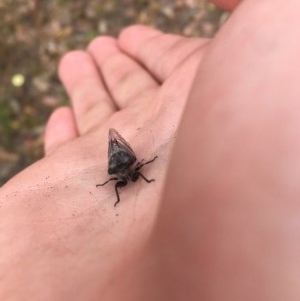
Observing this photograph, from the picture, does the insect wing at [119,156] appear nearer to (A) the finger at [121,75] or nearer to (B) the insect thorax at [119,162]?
(B) the insect thorax at [119,162]

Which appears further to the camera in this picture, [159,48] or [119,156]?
[159,48]

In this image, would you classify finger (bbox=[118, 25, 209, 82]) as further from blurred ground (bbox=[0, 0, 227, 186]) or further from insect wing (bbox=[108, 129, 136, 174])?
blurred ground (bbox=[0, 0, 227, 186])

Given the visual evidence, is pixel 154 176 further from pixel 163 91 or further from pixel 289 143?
pixel 289 143

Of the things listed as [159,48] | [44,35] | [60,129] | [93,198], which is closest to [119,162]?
[93,198]

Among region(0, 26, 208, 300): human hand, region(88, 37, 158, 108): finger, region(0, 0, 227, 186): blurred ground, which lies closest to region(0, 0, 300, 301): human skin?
region(0, 26, 208, 300): human hand

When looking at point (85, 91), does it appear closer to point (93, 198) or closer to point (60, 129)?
point (60, 129)

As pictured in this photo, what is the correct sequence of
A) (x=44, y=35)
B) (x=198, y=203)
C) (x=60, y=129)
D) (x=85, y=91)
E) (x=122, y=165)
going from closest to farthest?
(x=198, y=203) → (x=122, y=165) → (x=60, y=129) → (x=85, y=91) → (x=44, y=35)
